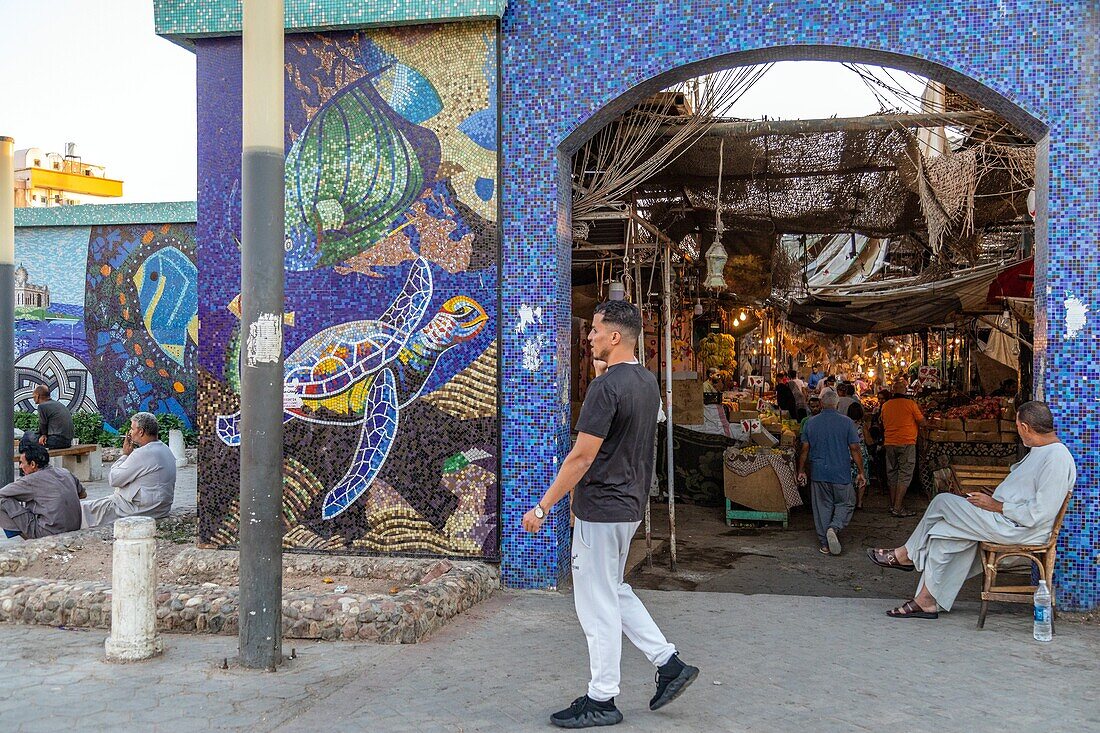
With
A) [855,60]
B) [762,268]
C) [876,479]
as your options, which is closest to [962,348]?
[876,479]

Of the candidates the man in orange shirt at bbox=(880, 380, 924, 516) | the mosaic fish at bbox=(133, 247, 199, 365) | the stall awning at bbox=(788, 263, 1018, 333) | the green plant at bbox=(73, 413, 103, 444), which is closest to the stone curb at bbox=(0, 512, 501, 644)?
the man in orange shirt at bbox=(880, 380, 924, 516)

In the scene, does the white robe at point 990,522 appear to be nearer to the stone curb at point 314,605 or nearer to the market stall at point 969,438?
the stone curb at point 314,605

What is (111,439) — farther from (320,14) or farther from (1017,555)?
(1017,555)

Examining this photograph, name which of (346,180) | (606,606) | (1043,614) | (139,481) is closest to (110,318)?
(139,481)

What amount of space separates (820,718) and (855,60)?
15.4ft

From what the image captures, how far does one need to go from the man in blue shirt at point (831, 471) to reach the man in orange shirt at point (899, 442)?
191 cm

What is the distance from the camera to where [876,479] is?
45.5ft

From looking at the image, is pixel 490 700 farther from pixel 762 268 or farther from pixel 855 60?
pixel 762 268

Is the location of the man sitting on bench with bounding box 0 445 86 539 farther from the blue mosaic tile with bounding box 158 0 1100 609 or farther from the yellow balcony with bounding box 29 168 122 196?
the yellow balcony with bounding box 29 168 122 196

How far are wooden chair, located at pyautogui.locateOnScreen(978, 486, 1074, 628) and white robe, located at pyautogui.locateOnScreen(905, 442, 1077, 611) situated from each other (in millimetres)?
42

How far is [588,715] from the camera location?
4270 mm

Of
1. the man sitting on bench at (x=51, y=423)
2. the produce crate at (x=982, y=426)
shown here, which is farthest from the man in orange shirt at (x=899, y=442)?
the man sitting on bench at (x=51, y=423)

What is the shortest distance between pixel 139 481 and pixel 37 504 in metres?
0.82

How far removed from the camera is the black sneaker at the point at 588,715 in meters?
4.26
